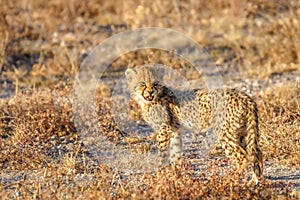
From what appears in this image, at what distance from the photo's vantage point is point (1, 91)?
389 inches

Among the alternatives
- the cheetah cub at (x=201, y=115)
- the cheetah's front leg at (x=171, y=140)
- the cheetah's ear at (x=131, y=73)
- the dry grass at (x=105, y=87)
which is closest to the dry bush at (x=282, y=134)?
the dry grass at (x=105, y=87)

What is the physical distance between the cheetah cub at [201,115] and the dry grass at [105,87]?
10.1 inches

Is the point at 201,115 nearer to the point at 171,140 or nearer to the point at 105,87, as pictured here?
the point at 171,140

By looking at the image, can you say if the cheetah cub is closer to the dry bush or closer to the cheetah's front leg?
the cheetah's front leg

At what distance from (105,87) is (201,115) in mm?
3470

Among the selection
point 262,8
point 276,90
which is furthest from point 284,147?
point 262,8

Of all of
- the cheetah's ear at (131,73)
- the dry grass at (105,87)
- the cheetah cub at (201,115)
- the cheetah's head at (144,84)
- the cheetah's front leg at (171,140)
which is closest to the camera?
the dry grass at (105,87)

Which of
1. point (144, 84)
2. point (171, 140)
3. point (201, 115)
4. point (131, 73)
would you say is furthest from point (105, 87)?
point (201, 115)

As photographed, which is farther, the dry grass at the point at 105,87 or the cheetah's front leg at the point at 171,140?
the cheetah's front leg at the point at 171,140

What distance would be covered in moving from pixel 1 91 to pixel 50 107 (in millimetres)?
2218

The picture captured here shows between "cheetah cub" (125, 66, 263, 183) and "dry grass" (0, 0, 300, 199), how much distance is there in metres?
0.26

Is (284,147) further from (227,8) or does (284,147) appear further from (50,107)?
(227,8)

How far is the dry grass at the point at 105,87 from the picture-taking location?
5.43m

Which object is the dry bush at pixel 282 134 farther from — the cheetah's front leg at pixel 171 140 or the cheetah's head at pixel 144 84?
the cheetah's head at pixel 144 84
